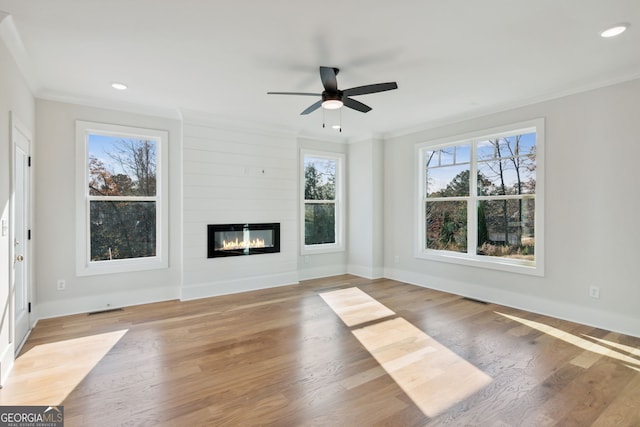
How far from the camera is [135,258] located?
15.6 ft

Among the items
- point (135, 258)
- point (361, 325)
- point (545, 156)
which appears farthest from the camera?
point (135, 258)

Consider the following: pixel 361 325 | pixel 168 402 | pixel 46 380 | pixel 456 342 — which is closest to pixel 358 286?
pixel 361 325

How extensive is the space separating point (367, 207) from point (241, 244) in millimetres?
2450

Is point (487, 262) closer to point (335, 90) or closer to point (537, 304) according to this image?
point (537, 304)

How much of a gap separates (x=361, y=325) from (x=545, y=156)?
10.1ft

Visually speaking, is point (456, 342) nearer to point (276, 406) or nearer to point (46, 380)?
point (276, 406)

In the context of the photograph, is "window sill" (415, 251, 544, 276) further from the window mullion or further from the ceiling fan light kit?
the ceiling fan light kit

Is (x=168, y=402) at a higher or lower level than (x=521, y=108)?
lower

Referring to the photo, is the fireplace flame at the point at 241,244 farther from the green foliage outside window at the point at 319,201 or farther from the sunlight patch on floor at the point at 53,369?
the sunlight patch on floor at the point at 53,369

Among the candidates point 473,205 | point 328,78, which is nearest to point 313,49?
point 328,78

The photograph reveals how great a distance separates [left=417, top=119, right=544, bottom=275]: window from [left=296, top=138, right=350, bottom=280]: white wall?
159 centimetres

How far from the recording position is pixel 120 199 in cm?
464

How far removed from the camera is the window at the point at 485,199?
4.44 m

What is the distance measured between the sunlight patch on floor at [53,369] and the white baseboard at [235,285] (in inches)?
55.4
